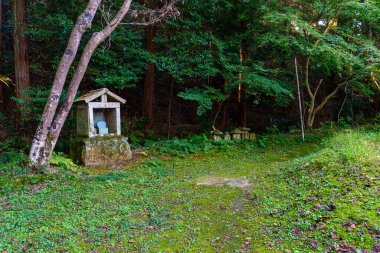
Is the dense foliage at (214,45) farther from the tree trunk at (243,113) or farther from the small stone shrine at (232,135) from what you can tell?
the small stone shrine at (232,135)

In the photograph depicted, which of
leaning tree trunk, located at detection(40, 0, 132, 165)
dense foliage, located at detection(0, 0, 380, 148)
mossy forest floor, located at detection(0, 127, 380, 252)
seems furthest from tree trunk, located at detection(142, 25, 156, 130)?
mossy forest floor, located at detection(0, 127, 380, 252)

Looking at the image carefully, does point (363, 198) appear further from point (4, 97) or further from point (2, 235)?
point (4, 97)

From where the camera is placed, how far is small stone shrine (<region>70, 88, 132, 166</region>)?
23.4ft

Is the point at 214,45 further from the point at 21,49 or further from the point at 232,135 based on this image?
the point at 21,49

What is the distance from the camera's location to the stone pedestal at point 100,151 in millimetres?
7059

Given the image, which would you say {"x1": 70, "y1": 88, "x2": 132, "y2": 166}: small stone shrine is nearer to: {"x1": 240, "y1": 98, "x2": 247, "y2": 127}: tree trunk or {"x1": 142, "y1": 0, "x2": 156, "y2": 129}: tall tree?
{"x1": 142, "y1": 0, "x2": 156, "y2": 129}: tall tree

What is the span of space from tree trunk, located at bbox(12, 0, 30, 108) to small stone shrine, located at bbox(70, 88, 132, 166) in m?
2.56

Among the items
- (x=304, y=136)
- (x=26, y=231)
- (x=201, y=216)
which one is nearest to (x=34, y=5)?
(x=26, y=231)

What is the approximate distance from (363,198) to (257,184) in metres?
1.85

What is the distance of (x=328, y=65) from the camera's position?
10.8 meters

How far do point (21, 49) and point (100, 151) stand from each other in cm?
480

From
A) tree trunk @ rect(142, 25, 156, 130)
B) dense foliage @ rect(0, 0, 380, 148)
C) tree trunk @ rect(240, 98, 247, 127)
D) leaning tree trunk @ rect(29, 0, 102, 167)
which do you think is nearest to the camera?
leaning tree trunk @ rect(29, 0, 102, 167)

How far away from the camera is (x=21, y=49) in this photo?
9320 millimetres

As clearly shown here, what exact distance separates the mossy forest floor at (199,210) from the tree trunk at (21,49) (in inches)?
174
